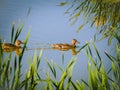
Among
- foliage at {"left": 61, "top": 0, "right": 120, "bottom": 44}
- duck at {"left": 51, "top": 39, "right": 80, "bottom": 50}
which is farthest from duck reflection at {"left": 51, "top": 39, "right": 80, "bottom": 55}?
foliage at {"left": 61, "top": 0, "right": 120, "bottom": 44}

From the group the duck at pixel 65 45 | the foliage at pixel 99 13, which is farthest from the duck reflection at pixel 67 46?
the foliage at pixel 99 13

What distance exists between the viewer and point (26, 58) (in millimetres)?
1674

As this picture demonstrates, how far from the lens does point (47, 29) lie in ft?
6.00

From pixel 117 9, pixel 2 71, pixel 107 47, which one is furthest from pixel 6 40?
pixel 117 9

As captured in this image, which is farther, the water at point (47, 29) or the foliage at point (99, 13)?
the foliage at point (99, 13)

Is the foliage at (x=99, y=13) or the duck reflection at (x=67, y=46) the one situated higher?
the foliage at (x=99, y=13)

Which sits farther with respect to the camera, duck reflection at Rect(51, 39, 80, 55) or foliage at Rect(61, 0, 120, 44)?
foliage at Rect(61, 0, 120, 44)

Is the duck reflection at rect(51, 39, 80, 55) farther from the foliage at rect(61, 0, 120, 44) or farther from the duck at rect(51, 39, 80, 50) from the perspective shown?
the foliage at rect(61, 0, 120, 44)

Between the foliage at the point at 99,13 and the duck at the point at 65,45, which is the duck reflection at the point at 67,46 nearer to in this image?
the duck at the point at 65,45

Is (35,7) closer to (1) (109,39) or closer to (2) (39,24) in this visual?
(2) (39,24)

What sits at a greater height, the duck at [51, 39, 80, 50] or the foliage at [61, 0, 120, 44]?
the foliage at [61, 0, 120, 44]

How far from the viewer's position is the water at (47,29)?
174 cm

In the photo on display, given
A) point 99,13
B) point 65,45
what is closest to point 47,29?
point 65,45

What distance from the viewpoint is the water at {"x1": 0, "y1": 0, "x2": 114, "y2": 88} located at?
1737 millimetres
